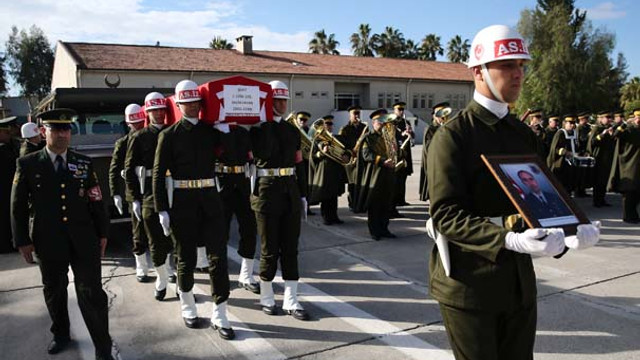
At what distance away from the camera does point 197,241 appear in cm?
479

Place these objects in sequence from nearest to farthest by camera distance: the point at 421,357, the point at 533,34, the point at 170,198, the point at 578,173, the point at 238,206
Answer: the point at 421,357 → the point at 170,198 → the point at 238,206 → the point at 578,173 → the point at 533,34

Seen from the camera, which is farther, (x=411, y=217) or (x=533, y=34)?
(x=533, y=34)

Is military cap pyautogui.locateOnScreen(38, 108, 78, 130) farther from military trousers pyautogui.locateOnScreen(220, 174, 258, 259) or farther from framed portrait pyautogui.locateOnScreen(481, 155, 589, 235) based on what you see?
framed portrait pyautogui.locateOnScreen(481, 155, 589, 235)

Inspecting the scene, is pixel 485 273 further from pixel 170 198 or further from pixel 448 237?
pixel 170 198

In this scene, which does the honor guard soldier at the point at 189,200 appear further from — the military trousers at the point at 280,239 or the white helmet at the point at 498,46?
the white helmet at the point at 498,46

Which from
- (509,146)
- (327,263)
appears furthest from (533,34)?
(509,146)

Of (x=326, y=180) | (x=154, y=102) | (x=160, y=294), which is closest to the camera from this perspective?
(x=160, y=294)

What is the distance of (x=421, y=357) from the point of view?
13.0 feet

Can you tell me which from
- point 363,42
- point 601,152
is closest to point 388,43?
point 363,42

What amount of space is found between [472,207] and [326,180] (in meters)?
7.29

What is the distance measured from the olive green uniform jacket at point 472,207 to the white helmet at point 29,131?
717 cm

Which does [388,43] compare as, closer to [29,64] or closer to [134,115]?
[29,64]

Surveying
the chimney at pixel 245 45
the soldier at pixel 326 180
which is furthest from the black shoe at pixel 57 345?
the chimney at pixel 245 45

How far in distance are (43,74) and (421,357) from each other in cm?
6237
